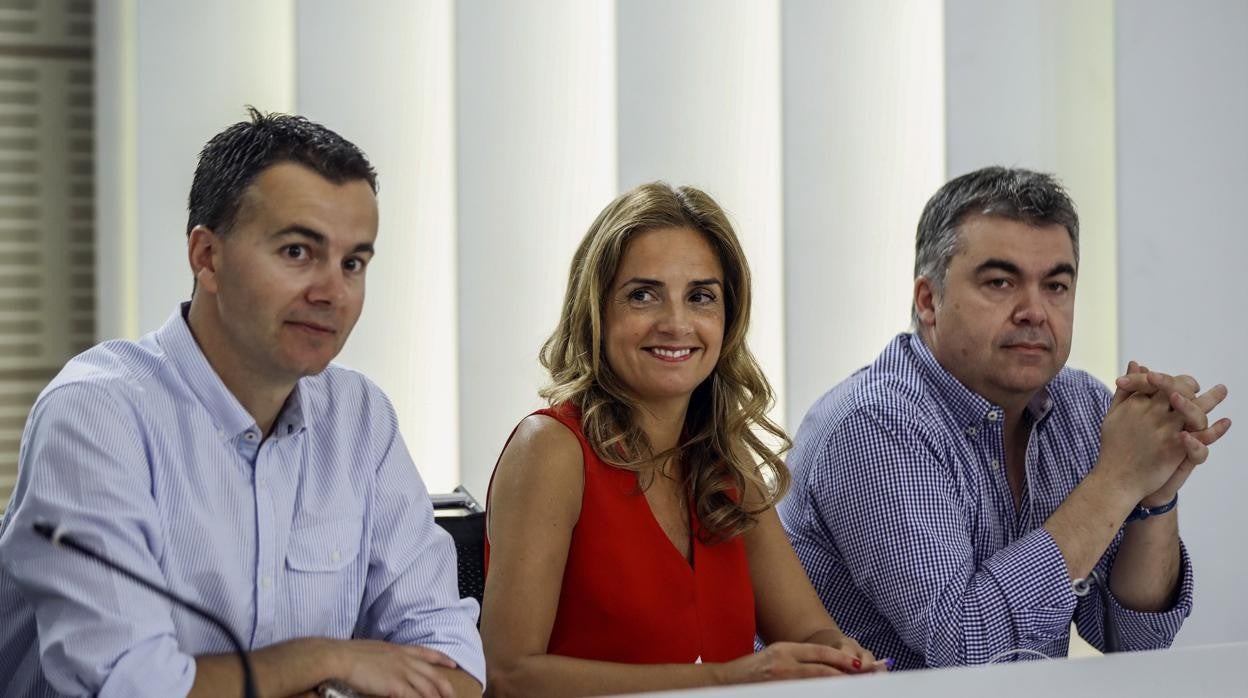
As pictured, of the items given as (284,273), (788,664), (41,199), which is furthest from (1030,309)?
(41,199)

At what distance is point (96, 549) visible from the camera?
1267 mm

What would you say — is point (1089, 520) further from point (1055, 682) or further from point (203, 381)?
point (203, 381)

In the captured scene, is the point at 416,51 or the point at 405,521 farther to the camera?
the point at 416,51

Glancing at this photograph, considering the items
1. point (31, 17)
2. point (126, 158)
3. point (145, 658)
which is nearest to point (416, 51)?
point (126, 158)

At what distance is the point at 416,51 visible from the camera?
2.43 metres

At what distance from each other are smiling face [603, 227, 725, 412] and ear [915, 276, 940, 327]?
0.39 metres

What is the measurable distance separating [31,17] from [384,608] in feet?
5.05

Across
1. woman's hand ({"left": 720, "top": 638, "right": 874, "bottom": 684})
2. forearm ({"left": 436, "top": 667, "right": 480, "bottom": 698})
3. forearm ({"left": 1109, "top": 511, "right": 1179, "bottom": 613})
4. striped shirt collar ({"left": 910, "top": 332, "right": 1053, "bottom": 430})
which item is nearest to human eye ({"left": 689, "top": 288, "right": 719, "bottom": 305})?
striped shirt collar ({"left": 910, "top": 332, "right": 1053, "bottom": 430})

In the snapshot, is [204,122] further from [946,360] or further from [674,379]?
[946,360]

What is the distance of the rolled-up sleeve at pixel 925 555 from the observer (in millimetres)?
1693

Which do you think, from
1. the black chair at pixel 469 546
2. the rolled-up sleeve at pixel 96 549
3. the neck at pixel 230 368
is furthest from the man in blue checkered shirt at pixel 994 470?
the rolled-up sleeve at pixel 96 549

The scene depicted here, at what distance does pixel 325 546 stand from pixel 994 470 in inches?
39.9

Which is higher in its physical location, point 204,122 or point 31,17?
point 31,17

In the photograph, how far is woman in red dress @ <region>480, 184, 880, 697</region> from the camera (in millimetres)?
1642
